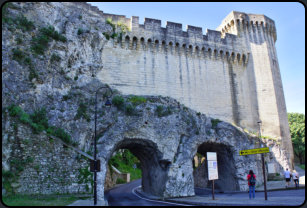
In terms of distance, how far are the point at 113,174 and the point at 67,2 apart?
909 inches

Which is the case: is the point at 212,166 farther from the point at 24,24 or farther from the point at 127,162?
the point at 127,162

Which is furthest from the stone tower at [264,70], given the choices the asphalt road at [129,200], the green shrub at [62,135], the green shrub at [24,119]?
the green shrub at [24,119]

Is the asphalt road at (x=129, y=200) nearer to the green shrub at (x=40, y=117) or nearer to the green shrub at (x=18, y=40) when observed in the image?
the green shrub at (x=40, y=117)

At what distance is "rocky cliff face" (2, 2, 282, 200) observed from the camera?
18641mm

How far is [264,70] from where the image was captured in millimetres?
27984

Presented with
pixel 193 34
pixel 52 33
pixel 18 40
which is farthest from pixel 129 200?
pixel 193 34

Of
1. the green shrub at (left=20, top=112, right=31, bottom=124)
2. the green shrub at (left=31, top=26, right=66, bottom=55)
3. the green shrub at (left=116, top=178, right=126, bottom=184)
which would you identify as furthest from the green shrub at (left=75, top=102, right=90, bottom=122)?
the green shrub at (left=116, top=178, right=126, bottom=184)

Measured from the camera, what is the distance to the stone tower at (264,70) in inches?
1052

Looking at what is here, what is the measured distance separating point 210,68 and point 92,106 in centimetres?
1305

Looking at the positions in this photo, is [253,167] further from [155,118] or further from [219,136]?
[155,118]

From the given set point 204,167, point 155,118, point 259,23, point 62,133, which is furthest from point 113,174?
point 259,23

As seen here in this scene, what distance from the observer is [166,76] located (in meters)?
24.4

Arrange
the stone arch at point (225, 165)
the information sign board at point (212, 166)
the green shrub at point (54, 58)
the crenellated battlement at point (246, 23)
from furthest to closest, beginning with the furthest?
the crenellated battlement at point (246, 23)
the stone arch at point (225, 165)
the green shrub at point (54, 58)
the information sign board at point (212, 166)

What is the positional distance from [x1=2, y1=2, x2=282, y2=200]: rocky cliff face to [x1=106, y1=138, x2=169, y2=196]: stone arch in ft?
0.27
